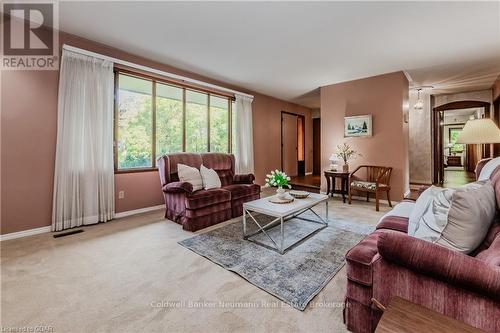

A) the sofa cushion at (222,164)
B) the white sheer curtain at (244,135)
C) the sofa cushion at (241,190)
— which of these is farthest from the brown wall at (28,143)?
the white sheer curtain at (244,135)

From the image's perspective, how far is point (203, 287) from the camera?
180 centimetres

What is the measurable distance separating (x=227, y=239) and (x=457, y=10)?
3.67 m

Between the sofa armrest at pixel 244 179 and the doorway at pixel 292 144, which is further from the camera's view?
the doorway at pixel 292 144

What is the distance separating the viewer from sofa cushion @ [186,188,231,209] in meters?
3.01

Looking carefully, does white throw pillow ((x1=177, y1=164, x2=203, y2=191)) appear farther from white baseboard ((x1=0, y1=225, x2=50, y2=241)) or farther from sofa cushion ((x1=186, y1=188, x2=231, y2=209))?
white baseboard ((x1=0, y1=225, x2=50, y2=241))

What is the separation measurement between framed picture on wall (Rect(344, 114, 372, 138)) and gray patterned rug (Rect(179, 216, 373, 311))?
235 centimetres

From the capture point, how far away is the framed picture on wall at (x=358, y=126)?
4.69 m

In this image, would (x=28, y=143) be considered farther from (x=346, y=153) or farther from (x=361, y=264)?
(x=346, y=153)

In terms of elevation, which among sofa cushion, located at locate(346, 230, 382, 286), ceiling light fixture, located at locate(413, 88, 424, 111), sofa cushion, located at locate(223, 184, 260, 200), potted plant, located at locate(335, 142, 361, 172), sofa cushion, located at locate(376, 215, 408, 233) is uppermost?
ceiling light fixture, located at locate(413, 88, 424, 111)

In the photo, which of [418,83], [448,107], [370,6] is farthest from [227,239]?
[448,107]

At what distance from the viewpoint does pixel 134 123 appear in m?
3.81

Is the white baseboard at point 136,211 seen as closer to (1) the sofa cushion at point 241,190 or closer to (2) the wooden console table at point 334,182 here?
(1) the sofa cushion at point 241,190

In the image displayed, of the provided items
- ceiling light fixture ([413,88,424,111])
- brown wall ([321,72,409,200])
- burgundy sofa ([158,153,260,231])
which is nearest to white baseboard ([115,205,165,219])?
burgundy sofa ([158,153,260,231])

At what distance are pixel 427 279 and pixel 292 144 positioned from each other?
666 cm
